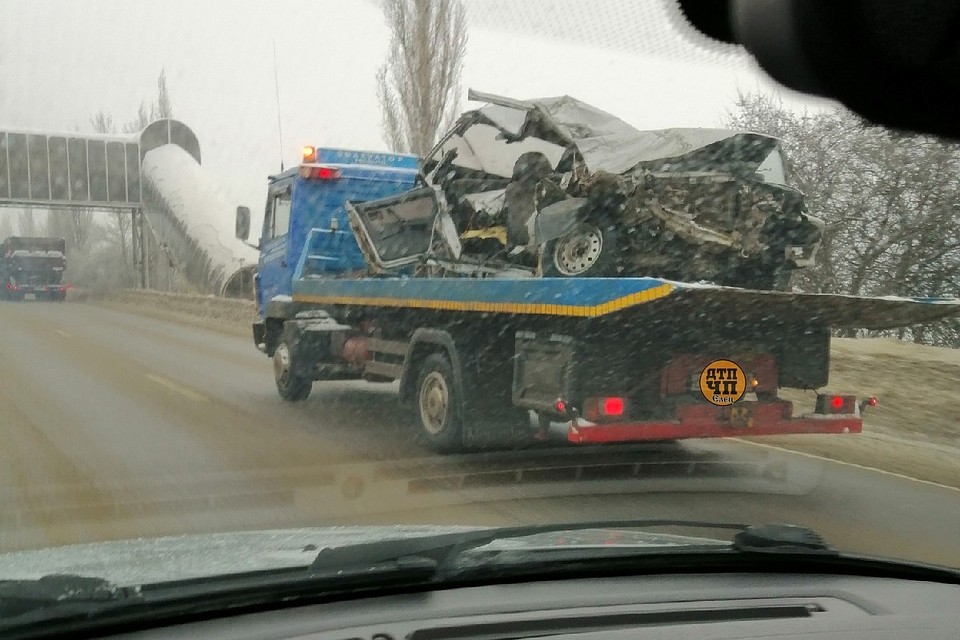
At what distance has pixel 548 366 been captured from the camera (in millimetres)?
7289

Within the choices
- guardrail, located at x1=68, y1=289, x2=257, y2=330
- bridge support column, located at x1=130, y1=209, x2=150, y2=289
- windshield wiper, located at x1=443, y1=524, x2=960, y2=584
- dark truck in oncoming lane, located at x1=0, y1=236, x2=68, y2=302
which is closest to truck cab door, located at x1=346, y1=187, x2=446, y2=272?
windshield wiper, located at x1=443, y1=524, x2=960, y2=584

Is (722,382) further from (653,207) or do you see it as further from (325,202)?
(325,202)

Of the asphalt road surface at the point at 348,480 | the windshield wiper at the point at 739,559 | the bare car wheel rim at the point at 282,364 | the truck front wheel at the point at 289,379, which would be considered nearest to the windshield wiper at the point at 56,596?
the windshield wiper at the point at 739,559

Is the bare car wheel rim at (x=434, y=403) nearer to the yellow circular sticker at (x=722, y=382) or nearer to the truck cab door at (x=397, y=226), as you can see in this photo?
the truck cab door at (x=397, y=226)

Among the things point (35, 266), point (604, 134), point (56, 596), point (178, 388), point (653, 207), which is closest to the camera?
point (56, 596)

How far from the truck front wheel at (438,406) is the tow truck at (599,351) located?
0.02 meters

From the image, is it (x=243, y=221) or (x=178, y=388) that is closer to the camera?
(x=178, y=388)

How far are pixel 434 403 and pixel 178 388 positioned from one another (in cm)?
495

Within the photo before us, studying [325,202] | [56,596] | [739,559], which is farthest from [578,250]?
[56,596]

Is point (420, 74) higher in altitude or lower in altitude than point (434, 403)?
higher

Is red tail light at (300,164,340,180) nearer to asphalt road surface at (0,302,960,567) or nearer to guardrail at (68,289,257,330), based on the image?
asphalt road surface at (0,302,960,567)

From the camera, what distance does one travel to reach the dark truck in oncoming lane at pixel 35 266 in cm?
4606

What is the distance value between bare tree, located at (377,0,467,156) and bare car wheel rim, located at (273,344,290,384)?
9.88 feet

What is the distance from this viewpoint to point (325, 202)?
11719mm
